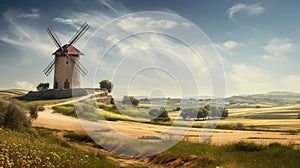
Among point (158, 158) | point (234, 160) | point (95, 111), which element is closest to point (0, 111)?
point (158, 158)

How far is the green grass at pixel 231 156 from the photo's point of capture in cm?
1795

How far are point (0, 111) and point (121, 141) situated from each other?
10469 millimetres

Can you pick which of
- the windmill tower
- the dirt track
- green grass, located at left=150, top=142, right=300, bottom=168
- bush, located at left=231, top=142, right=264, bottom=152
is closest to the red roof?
the windmill tower

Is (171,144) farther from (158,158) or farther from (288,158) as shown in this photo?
(288,158)

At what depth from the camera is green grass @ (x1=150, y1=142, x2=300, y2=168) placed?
1795 cm

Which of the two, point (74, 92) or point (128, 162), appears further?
point (74, 92)

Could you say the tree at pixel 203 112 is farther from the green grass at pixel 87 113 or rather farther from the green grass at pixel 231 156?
the green grass at pixel 231 156

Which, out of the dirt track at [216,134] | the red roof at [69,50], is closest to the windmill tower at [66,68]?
the red roof at [69,50]

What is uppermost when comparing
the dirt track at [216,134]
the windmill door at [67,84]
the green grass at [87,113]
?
the windmill door at [67,84]

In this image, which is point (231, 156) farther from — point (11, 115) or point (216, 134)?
point (11, 115)

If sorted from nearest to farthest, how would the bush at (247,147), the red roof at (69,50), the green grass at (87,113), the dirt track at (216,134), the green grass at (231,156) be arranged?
the green grass at (231,156)
the bush at (247,147)
the dirt track at (216,134)
the green grass at (87,113)
the red roof at (69,50)

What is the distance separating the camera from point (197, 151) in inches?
928

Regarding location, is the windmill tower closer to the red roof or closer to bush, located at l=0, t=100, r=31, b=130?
the red roof

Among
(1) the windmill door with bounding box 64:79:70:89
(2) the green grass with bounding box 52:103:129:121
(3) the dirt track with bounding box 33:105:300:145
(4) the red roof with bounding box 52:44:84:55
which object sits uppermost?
Answer: (4) the red roof with bounding box 52:44:84:55
